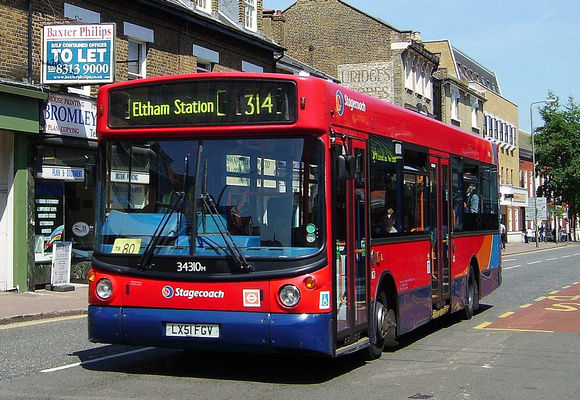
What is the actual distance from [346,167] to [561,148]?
67.4m

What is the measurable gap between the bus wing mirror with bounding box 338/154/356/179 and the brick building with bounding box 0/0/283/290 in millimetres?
11296

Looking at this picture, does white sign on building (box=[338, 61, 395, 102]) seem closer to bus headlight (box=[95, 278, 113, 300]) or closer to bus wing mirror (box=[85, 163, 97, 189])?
bus wing mirror (box=[85, 163, 97, 189])

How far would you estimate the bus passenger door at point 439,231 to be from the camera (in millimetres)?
11531

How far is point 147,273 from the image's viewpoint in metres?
7.87

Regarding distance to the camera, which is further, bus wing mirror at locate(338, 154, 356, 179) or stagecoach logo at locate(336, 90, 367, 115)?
stagecoach logo at locate(336, 90, 367, 115)

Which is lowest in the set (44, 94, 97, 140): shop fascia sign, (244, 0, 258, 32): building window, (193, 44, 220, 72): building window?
(44, 94, 97, 140): shop fascia sign

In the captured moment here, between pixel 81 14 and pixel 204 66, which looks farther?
pixel 204 66

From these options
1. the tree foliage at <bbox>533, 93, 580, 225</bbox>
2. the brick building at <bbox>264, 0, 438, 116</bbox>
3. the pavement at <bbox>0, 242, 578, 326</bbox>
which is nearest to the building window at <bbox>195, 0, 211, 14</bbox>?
the pavement at <bbox>0, 242, 578, 326</bbox>

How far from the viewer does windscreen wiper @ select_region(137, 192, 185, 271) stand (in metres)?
7.82

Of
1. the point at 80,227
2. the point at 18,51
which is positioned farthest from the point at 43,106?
the point at 80,227

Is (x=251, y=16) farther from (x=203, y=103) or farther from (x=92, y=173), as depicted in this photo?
(x=203, y=103)

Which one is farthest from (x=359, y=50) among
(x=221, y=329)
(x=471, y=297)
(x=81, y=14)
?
(x=221, y=329)

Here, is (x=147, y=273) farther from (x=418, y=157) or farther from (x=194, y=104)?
(x=418, y=157)

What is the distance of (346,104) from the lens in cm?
841
